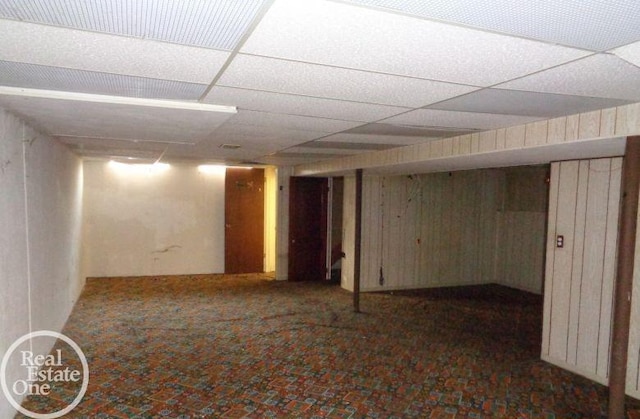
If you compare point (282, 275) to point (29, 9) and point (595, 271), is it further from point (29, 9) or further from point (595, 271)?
point (29, 9)

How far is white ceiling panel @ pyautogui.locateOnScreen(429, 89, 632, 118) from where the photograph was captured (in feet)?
7.72

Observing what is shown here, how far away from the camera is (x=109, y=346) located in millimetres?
4539

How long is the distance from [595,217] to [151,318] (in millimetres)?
5562

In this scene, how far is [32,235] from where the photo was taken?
3574mm

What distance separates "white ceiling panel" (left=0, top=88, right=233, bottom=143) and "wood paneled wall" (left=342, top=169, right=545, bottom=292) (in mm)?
4340

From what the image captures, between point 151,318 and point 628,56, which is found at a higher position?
point 628,56

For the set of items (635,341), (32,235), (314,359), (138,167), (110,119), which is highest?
(110,119)

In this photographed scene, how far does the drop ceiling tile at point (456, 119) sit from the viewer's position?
2.91 meters

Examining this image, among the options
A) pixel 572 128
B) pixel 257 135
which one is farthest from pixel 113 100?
pixel 572 128

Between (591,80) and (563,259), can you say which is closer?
(591,80)

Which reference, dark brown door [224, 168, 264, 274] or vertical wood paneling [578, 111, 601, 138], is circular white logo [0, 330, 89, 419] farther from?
dark brown door [224, 168, 264, 274]

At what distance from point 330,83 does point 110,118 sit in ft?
6.39

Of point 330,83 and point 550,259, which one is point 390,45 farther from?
point 550,259

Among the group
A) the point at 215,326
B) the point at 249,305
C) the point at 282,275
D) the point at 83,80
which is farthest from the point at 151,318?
the point at 83,80
